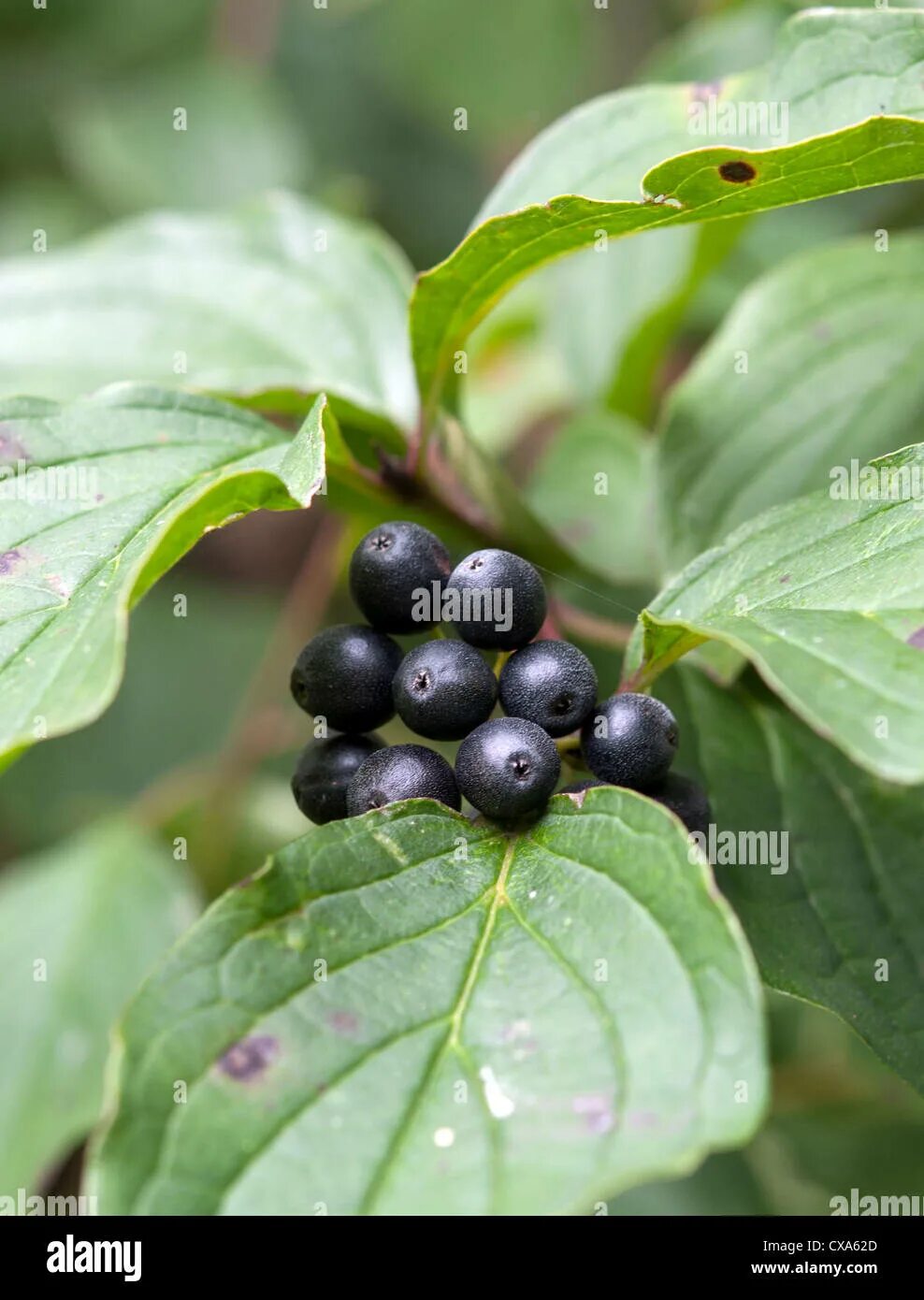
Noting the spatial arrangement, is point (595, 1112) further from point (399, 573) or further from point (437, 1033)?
point (399, 573)

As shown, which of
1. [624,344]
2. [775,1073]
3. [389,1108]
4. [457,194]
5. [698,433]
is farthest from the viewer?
[457,194]

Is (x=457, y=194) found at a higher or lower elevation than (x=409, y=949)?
higher

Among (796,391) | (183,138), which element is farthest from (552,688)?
(183,138)

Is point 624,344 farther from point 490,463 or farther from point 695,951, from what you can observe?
point 695,951

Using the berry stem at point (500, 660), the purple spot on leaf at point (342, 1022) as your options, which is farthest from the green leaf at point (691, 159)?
the purple spot on leaf at point (342, 1022)

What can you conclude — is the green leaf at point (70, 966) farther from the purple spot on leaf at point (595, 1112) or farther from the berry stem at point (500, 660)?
the purple spot on leaf at point (595, 1112)

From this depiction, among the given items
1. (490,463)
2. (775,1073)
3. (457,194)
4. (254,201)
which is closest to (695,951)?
(490,463)
